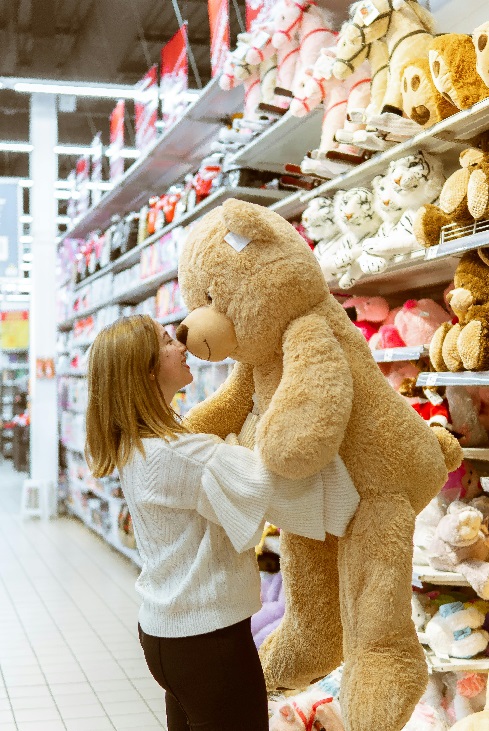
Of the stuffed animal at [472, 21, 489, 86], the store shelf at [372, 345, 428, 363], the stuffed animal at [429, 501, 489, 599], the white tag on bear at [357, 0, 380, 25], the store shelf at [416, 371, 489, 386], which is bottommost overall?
the stuffed animal at [429, 501, 489, 599]

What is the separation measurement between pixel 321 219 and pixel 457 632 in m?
1.53

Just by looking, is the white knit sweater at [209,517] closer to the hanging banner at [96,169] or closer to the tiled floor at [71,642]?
the tiled floor at [71,642]

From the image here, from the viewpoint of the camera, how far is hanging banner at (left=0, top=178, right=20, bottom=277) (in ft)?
28.4

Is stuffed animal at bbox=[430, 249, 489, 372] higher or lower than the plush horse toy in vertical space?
lower

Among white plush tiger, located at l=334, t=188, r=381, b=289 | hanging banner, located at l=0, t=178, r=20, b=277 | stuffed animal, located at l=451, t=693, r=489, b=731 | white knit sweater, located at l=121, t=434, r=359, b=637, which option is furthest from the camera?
hanging banner, located at l=0, t=178, r=20, b=277

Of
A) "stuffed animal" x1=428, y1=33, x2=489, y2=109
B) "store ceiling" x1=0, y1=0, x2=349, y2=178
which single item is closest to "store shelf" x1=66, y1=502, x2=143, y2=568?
"stuffed animal" x1=428, y1=33, x2=489, y2=109

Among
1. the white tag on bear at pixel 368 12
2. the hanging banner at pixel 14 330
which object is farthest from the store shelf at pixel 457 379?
the hanging banner at pixel 14 330

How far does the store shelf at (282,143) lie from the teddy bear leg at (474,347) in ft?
4.58

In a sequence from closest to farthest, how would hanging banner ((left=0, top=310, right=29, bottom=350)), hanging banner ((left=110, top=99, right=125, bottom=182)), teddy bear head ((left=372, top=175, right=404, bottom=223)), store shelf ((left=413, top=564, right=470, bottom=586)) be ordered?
1. store shelf ((left=413, top=564, right=470, bottom=586))
2. teddy bear head ((left=372, top=175, right=404, bottom=223))
3. hanging banner ((left=110, top=99, right=125, bottom=182))
4. hanging banner ((left=0, top=310, right=29, bottom=350))

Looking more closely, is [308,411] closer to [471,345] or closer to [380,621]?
[380,621]

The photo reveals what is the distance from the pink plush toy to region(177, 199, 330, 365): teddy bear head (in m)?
1.19

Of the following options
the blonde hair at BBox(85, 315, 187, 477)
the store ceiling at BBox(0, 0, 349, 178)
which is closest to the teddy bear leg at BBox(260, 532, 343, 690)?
the blonde hair at BBox(85, 315, 187, 477)

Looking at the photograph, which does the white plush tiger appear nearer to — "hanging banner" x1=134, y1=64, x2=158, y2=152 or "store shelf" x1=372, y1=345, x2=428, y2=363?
"store shelf" x1=372, y1=345, x2=428, y2=363

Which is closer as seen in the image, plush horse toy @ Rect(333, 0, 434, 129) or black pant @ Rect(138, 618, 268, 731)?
black pant @ Rect(138, 618, 268, 731)
